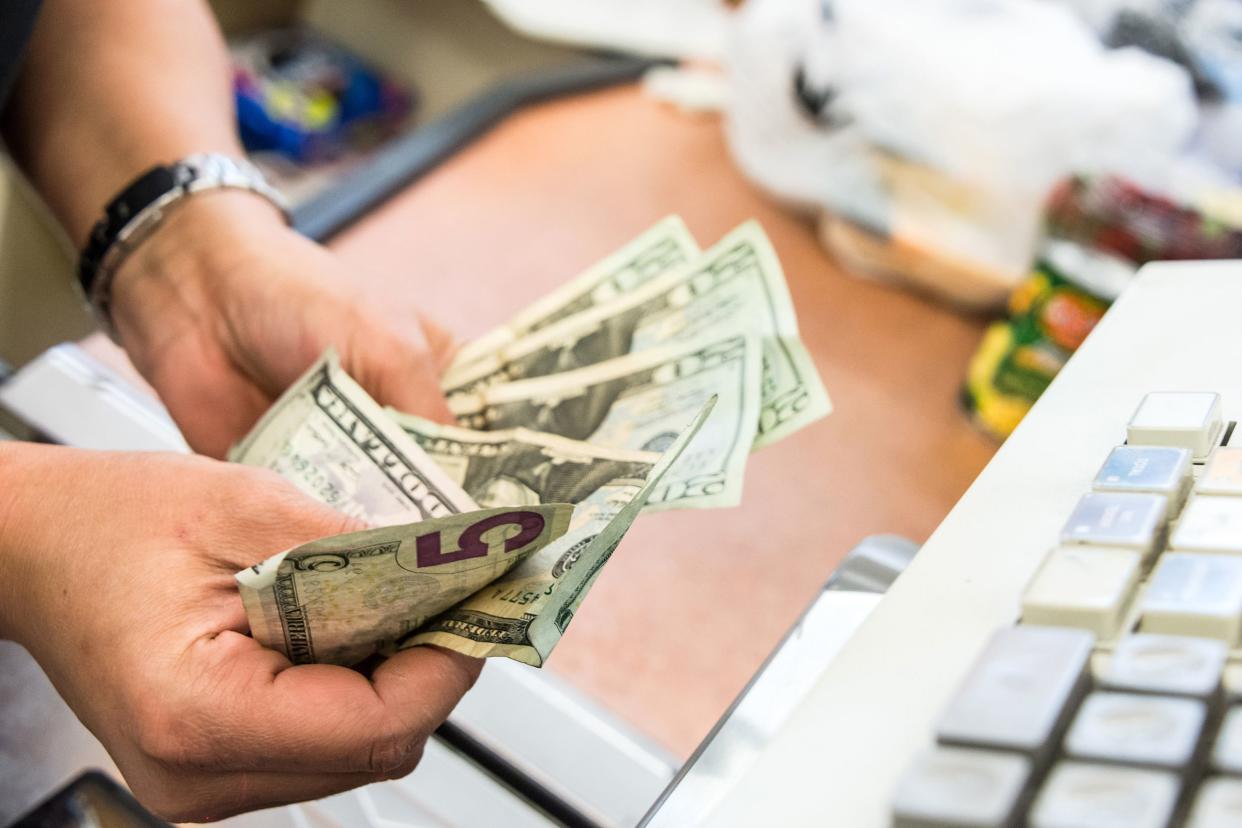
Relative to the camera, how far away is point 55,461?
17.6 inches

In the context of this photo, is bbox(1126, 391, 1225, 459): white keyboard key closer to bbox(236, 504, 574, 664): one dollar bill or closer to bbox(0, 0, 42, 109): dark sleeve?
bbox(236, 504, 574, 664): one dollar bill

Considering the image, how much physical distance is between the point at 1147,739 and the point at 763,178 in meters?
0.69

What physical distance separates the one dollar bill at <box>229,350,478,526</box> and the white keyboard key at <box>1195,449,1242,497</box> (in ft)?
1.07

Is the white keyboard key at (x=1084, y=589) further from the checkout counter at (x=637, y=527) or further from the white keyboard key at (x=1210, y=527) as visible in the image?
the checkout counter at (x=637, y=527)

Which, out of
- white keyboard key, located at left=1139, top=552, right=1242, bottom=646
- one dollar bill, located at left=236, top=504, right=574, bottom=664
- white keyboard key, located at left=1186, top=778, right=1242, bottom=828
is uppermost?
white keyboard key, located at left=1139, top=552, right=1242, bottom=646

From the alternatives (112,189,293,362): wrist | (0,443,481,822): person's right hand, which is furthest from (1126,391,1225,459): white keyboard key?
(112,189,293,362): wrist

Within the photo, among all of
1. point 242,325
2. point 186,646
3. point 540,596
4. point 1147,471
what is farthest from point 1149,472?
point 242,325

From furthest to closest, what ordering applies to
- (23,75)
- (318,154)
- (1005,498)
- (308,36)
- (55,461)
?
(308,36), (318,154), (23,75), (55,461), (1005,498)

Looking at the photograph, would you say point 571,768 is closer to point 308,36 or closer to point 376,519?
point 376,519

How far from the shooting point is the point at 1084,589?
0.93ft

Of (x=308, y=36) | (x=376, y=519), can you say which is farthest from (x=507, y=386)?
(x=308, y=36)

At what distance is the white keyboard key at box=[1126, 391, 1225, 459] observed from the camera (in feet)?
1.08

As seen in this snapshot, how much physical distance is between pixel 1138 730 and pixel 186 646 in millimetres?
307

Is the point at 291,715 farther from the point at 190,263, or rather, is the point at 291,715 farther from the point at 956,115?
the point at 956,115
